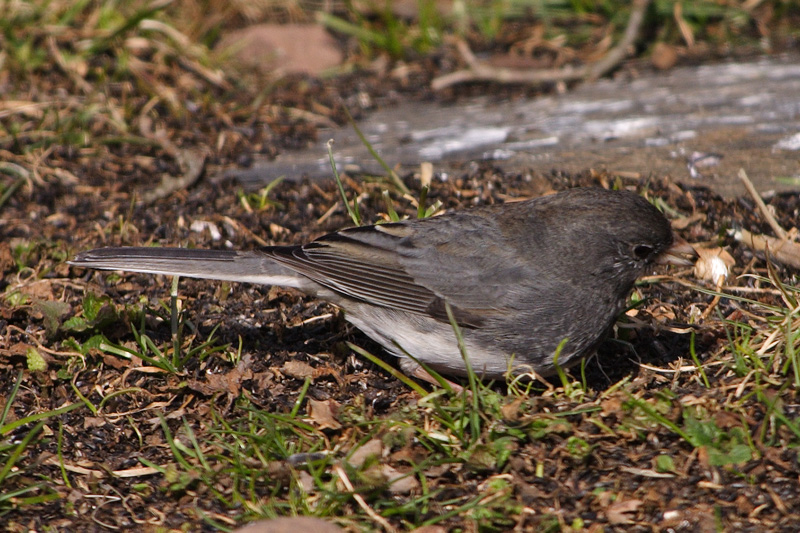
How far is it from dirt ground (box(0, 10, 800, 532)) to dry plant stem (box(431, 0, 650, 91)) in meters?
1.53

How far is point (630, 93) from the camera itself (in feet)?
19.0

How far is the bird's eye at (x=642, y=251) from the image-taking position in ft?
11.2

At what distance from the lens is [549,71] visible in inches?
241

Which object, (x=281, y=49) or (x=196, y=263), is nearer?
(x=196, y=263)

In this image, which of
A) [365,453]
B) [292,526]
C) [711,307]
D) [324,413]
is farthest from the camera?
[711,307]

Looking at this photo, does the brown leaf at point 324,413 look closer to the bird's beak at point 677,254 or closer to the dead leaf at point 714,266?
the bird's beak at point 677,254

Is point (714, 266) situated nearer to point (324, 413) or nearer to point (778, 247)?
point (778, 247)

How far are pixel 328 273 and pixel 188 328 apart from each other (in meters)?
0.71

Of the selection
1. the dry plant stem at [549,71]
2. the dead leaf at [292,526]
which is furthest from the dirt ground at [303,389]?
the dry plant stem at [549,71]

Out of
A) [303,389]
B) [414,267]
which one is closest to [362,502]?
[303,389]

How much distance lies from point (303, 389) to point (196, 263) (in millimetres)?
816

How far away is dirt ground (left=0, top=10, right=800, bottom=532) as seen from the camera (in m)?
2.71

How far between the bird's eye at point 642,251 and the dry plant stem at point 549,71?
2.90 metres

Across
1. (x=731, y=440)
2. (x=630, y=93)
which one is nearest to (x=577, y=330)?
(x=731, y=440)
